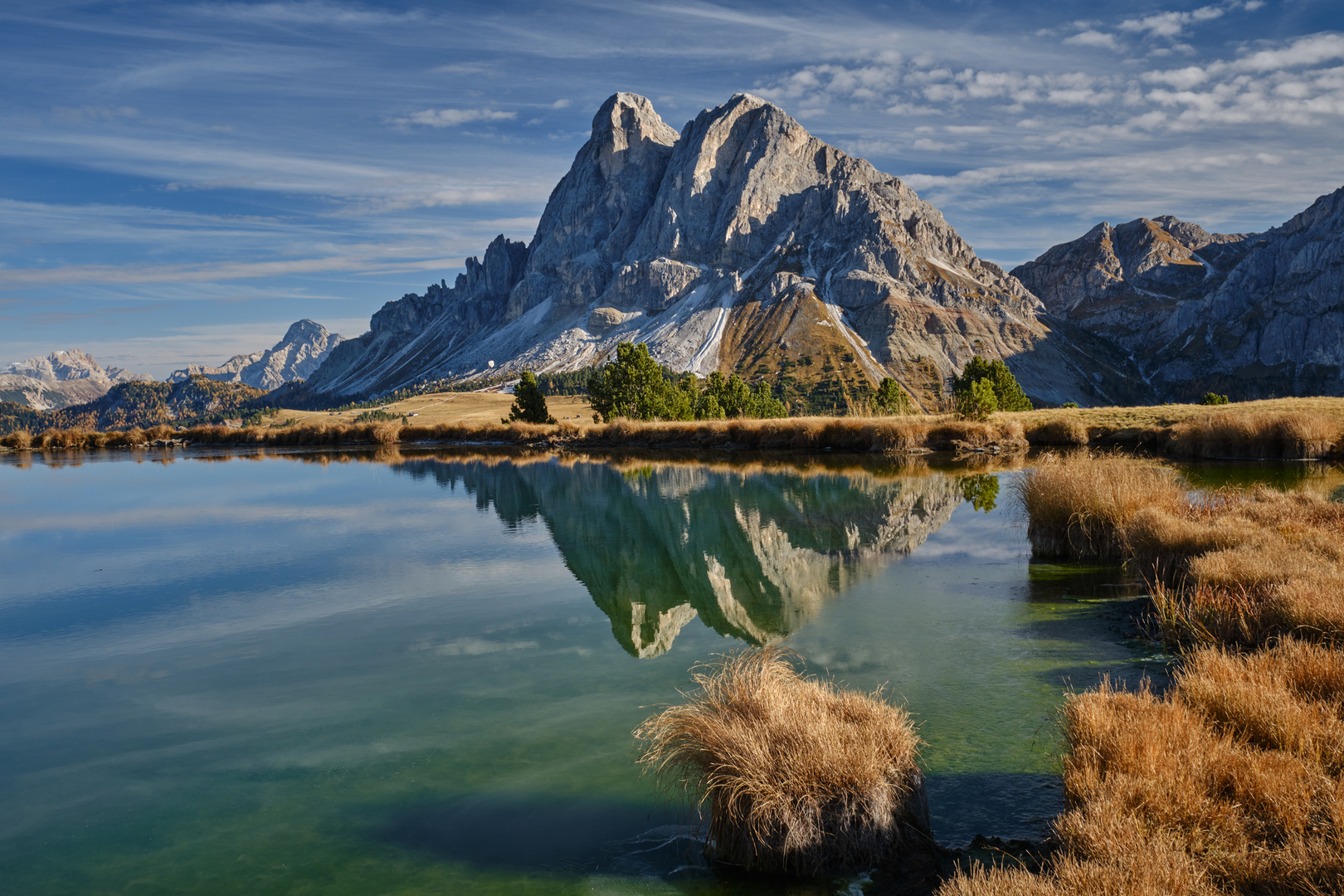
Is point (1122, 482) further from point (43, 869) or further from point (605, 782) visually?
point (43, 869)

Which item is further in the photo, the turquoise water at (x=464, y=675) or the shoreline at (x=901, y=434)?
the shoreline at (x=901, y=434)

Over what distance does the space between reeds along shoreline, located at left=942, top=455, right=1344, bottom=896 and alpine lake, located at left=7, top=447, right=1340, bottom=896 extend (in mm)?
1193

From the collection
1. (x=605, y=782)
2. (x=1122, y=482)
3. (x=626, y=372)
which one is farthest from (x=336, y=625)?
(x=626, y=372)

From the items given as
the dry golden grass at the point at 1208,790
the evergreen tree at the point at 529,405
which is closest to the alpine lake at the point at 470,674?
the dry golden grass at the point at 1208,790

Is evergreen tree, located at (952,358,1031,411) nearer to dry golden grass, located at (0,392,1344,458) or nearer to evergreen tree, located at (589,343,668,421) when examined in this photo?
dry golden grass, located at (0,392,1344,458)

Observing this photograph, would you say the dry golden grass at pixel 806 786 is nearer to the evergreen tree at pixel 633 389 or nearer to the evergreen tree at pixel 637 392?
the evergreen tree at pixel 637 392

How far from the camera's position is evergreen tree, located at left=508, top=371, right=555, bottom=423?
85.2 meters

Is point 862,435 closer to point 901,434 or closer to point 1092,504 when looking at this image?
point 901,434

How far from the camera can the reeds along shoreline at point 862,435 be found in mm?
39094

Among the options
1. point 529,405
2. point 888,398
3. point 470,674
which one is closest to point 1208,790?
point 470,674

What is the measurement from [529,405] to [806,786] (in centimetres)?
8073

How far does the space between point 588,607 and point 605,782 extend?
813cm

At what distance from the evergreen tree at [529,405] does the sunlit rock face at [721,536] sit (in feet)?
132

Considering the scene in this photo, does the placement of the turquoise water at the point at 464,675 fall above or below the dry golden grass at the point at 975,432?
below
